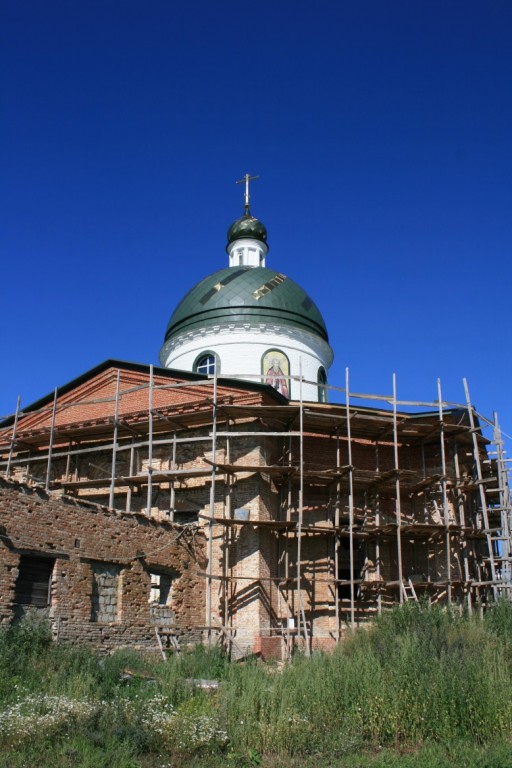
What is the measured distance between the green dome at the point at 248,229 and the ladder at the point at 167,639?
17.5 metres

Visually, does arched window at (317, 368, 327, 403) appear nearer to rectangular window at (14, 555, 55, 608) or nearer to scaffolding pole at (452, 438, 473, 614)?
scaffolding pole at (452, 438, 473, 614)

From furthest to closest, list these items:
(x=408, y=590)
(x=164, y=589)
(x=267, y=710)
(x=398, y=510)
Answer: (x=408, y=590) → (x=398, y=510) → (x=164, y=589) → (x=267, y=710)

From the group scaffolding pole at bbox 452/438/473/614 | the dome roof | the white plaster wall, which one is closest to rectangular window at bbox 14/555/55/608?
scaffolding pole at bbox 452/438/473/614

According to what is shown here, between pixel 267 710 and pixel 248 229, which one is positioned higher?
pixel 248 229

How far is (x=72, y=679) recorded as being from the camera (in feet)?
35.6

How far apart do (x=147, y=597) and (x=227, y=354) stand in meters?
10.5

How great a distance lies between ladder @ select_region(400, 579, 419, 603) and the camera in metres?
17.7

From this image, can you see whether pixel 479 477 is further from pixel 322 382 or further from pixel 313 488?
pixel 322 382

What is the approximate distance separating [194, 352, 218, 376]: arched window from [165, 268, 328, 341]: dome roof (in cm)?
105

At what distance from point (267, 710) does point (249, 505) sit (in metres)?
8.53

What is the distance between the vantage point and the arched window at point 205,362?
25.1 m

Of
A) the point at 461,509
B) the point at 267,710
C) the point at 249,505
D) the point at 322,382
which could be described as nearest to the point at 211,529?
the point at 249,505

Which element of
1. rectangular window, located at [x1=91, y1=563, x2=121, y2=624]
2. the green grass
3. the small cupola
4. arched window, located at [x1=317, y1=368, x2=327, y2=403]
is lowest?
the green grass

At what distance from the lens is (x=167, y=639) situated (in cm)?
1622
